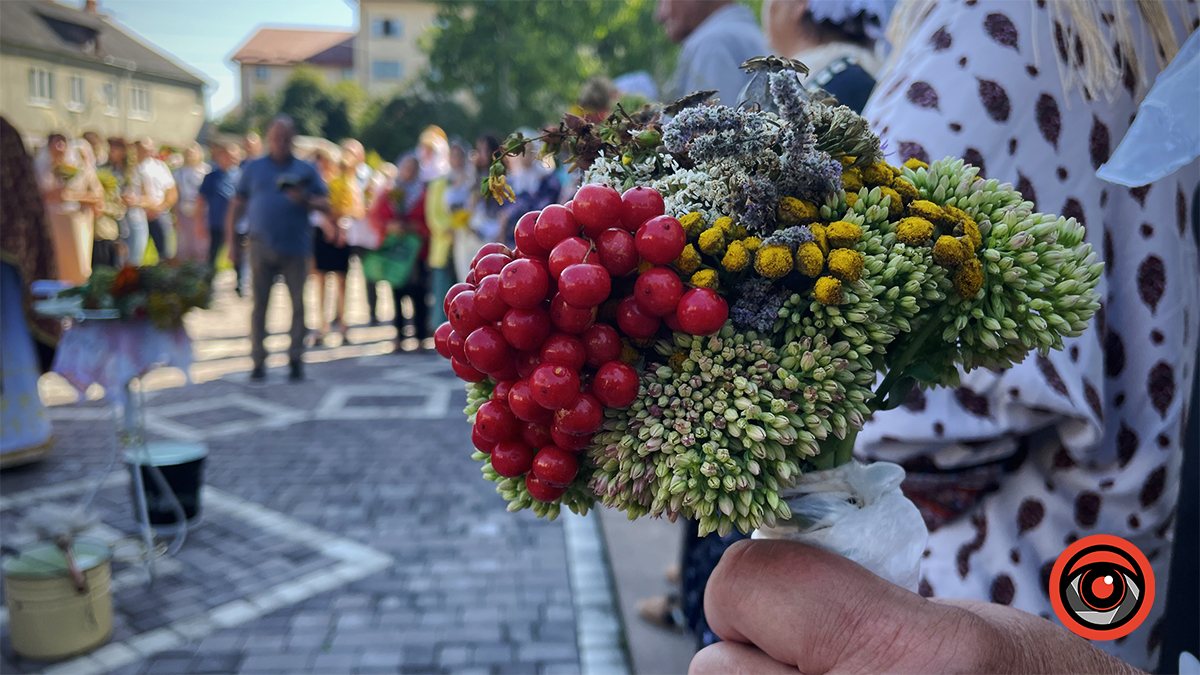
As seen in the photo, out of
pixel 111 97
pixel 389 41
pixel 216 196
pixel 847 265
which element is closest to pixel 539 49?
pixel 216 196

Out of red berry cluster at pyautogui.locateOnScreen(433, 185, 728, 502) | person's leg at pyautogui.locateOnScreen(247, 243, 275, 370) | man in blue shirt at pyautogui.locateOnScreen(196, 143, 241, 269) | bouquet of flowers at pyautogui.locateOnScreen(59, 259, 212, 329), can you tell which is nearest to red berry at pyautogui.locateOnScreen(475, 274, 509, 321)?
red berry cluster at pyautogui.locateOnScreen(433, 185, 728, 502)

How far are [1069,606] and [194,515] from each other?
4257mm

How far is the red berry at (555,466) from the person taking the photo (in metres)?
1.02

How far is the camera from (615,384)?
960 mm

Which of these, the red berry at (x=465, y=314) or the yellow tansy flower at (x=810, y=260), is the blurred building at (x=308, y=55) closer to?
the red berry at (x=465, y=314)

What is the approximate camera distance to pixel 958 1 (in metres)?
1.59

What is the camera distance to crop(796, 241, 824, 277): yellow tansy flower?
3.17 ft

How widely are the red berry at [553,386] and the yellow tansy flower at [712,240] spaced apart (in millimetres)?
235

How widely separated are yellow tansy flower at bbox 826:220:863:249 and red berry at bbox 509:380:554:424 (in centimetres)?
42

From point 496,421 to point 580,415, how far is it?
150mm

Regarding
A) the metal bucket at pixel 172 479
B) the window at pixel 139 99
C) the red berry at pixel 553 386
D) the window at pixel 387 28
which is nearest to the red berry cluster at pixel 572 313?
the red berry at pixel 553 386

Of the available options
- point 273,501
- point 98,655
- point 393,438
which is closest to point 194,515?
point 273,501

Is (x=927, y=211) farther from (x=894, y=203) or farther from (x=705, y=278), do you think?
(x=705, y=278)

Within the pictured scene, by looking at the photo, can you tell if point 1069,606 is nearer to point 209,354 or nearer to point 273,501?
point 273,501
